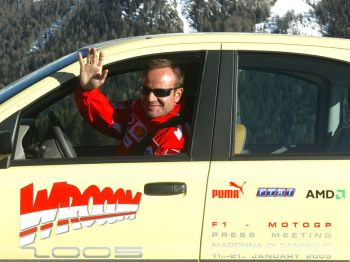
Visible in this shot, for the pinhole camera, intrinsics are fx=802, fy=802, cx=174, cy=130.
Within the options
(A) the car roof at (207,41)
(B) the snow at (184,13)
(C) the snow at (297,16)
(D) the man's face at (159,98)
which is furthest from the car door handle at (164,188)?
(B) the snow at (184,13)

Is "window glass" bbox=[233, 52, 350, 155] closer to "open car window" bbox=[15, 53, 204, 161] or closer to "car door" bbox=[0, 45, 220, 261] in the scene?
"open car window" bbox=[15, 53, 204, 161]

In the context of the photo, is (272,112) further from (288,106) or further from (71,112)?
(71,112)

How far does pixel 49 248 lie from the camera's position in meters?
3.87

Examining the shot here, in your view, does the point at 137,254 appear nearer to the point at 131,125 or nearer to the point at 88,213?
the point at 88,213

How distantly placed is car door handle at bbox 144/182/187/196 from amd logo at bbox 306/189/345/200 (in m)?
0.61

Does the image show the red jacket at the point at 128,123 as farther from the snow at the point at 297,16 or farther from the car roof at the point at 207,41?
the snow at the point at 297,16

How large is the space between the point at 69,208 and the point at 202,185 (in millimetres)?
652

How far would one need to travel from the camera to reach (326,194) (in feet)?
12.6

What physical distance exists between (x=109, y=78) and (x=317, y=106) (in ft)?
3.81

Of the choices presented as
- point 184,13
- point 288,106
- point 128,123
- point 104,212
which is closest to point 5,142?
point 104,212

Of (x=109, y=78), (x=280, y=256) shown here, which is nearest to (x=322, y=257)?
(x=280, y=256)

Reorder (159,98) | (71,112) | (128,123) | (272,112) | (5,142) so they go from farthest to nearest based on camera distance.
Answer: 1. (71,112)
2. (128,123)
3. (159,98)
4. (272,112)
5. (5,142)

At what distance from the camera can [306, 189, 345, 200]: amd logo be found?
3.85m

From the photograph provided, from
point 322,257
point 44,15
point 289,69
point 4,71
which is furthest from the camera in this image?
point 44,15
